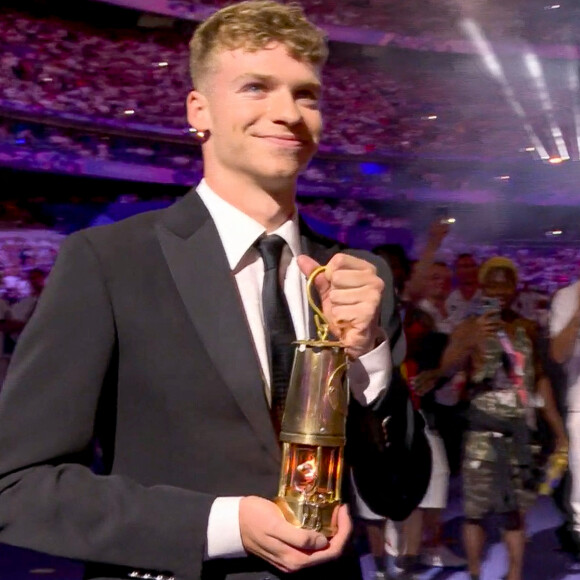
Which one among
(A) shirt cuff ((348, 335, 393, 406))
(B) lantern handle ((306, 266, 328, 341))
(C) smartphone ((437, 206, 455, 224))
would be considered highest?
(C) smartphone ((437, 206, 455, 224))

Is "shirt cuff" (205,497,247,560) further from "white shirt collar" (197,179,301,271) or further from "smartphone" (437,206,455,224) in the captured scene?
"smartphone" (437,206,455,224)

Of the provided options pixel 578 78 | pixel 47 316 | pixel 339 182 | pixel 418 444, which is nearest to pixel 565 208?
pixel 578 78

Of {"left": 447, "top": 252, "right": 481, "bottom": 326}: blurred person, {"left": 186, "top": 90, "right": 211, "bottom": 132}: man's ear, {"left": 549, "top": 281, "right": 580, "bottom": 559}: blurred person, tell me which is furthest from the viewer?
{"left": 447, "top": 252, "right": 481, "bottom": 326}: blurred person

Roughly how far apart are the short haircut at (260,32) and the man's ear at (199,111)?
25mm

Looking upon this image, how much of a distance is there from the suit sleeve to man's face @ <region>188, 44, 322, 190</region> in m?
0.18

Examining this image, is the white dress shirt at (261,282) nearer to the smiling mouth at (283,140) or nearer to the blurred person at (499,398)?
the smiling mouth at (283,140)

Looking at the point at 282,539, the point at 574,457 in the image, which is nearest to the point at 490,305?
the point at 574,457

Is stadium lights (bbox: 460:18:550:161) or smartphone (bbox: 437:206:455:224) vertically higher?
stadium lights (bbox: 460:18:550:161)

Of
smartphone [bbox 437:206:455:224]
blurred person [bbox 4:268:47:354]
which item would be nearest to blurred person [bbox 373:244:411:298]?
smartphone [bbox 437:206:455:224]

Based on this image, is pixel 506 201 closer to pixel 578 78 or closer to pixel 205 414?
pixel 578 78

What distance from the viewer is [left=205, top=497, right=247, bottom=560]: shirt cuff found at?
2.98 ft

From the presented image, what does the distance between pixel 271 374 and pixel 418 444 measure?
19 centimetres

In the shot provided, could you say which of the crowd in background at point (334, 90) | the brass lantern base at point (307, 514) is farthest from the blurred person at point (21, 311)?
the brass lantern base at point (307, 514)

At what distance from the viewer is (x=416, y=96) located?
3143mm
